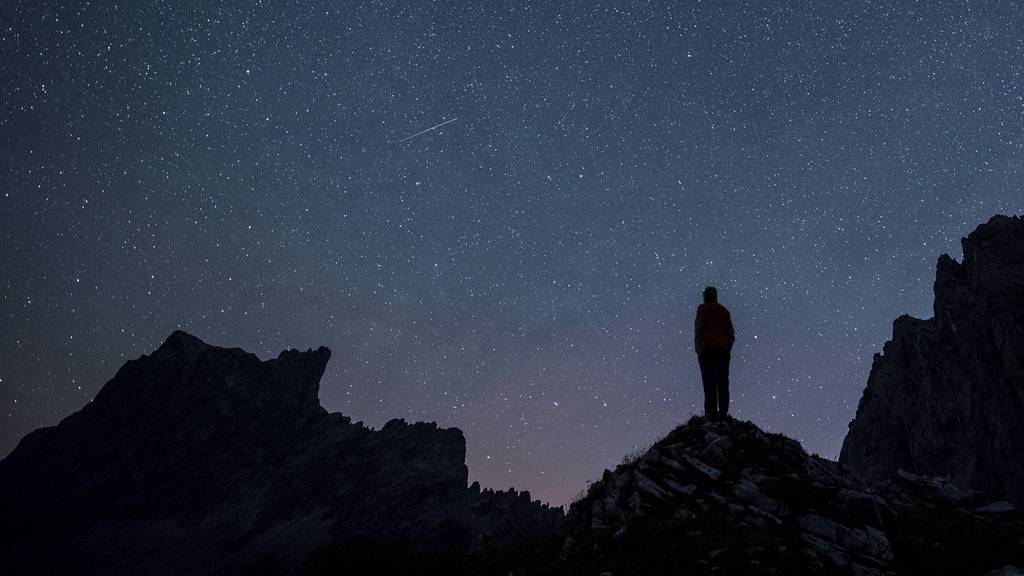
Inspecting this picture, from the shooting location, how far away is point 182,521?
19038cm

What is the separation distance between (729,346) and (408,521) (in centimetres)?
19021

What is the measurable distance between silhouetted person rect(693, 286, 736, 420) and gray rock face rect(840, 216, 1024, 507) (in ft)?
234

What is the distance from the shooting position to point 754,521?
1307cm

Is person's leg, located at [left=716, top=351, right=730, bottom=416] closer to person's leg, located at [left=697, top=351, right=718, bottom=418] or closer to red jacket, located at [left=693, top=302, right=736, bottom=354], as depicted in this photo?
person's leg, located at [left=697, top=351, right=718, bottom=418]

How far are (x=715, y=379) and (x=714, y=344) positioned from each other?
1418mm

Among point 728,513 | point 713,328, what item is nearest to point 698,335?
point 713,328

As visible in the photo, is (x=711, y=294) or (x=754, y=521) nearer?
(x=754, y=521)

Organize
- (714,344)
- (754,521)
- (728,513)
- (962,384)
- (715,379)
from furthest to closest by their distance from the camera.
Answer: (962,384) < (715,379) < (714,344) < (728,513) < (754,521)

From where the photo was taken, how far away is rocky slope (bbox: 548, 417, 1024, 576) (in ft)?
35.2

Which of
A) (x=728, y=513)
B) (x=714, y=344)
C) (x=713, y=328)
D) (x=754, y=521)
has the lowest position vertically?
(x=754, y=521)

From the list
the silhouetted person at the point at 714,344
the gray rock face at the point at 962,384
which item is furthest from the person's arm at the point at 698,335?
the gray rock face at the point at 962,384

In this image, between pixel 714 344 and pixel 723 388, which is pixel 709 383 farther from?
pixel 714 344

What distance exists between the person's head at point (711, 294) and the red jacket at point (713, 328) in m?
0.16

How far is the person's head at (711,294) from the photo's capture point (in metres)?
18.4
